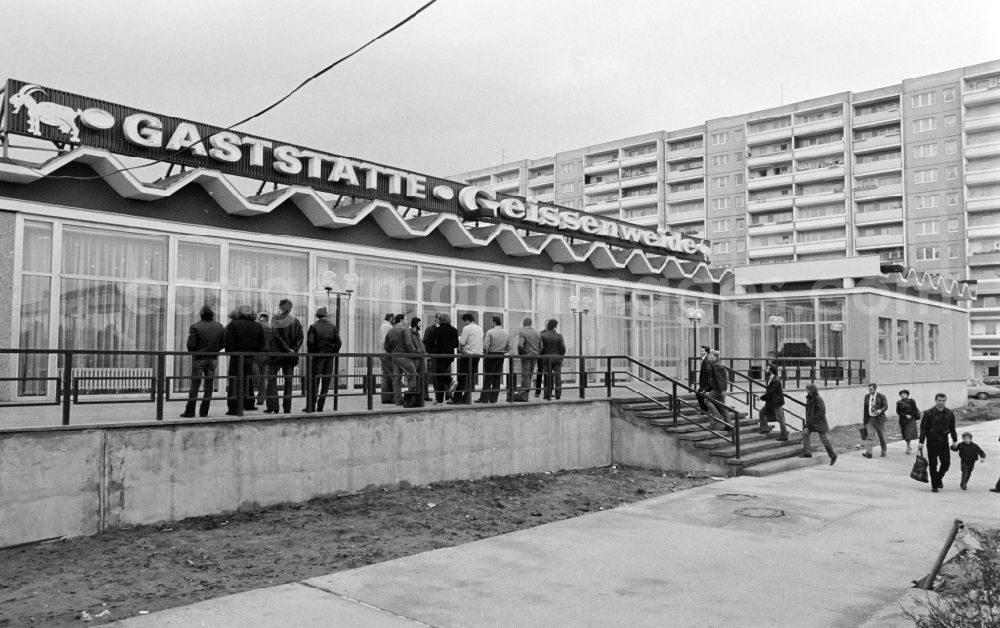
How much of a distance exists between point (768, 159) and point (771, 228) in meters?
6.91

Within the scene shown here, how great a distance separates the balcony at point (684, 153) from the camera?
82625 millimetres

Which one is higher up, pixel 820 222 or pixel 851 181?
pixel 851 181

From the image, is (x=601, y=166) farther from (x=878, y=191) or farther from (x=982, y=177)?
(x=982, y=177)

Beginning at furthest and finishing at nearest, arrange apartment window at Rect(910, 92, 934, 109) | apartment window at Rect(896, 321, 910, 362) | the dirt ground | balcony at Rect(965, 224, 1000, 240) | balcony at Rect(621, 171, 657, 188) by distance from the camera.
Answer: balcony at Rect(621, 171, 657, 188) → apartment window at Rect(910, 92, 934, 109) → balcony at Rect(965, 224, 1000, 240) → apartment window at Rect(896, 321, 910, 362) → the dirt ground

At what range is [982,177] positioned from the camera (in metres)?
67.8

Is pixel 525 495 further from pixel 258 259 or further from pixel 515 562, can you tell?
pixel 258 259

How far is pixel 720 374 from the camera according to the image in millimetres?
16031

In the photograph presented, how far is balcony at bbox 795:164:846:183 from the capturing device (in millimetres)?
73750

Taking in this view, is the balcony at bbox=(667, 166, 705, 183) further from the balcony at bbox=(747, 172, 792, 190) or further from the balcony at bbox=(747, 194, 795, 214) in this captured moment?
the balcony at bbox=(747, 194, 795, 214)

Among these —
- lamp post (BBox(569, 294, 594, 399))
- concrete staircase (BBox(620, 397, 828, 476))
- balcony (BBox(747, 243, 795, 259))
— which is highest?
balcony (BBox(747, 243, 795, 259))

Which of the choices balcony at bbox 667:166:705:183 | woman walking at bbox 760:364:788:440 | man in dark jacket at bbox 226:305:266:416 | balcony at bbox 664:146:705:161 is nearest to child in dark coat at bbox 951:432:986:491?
woman walking at bbox 760:364:788:440

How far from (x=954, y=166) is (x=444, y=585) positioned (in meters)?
75.5

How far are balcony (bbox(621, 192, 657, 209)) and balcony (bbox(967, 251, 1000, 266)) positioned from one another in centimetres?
3031

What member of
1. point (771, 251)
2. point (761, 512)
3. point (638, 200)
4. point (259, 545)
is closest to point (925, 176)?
point (771, 251)
